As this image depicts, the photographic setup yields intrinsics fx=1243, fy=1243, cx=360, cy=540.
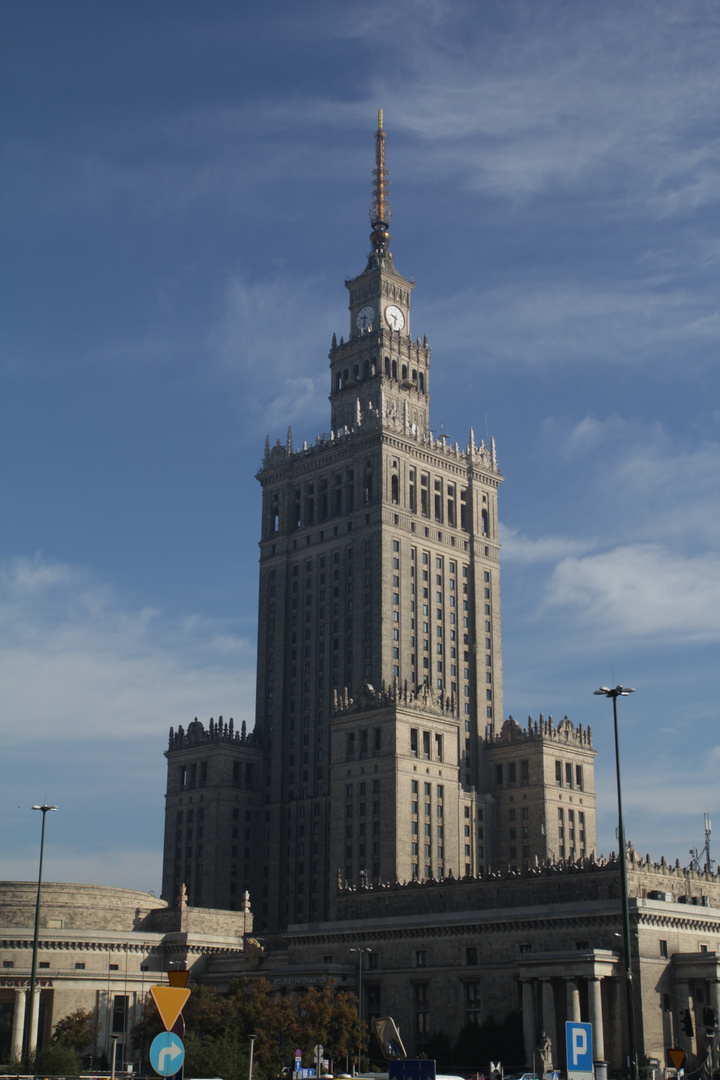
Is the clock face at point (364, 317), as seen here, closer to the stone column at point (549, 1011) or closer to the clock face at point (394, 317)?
the clock face at point (394, 317)

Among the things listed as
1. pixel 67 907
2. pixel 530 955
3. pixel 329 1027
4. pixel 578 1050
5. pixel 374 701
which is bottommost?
pixel 329 1027

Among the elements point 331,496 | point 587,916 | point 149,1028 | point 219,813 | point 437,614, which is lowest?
point 149,1028

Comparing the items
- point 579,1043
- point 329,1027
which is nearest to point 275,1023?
point 329,1027

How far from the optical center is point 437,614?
176 metres

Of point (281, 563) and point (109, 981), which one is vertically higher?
point (281, 563)

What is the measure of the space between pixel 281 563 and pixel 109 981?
2788 inches

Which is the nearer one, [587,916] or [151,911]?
[587,916]

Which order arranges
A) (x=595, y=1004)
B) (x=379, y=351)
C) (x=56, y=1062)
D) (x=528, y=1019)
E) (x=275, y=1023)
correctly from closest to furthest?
(x=56, y=1062), (x=275, y=1023), (x=595, y=1004), (x=528, y=1019), (x=379, y=351)

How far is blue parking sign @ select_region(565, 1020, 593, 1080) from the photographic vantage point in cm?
2825

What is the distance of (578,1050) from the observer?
2886 cm

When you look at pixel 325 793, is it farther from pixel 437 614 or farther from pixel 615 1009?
pixel 615 1009

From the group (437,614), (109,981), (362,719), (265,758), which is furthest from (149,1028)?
(437,614)

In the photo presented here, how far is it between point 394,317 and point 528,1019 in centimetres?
11822

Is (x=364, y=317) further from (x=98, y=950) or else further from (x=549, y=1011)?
(x=549, y=1011)
